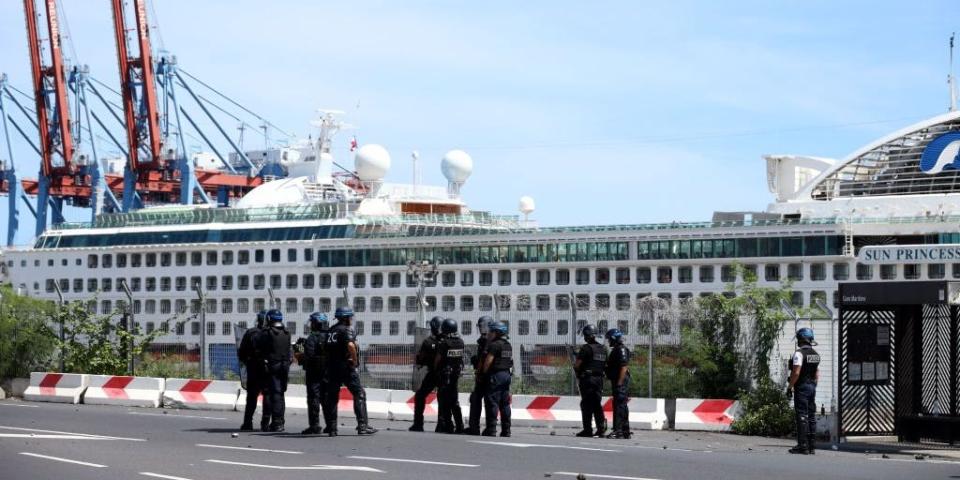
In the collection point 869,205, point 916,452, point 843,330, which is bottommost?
point 916,452

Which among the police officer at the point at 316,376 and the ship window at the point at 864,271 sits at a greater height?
the ship window at the point at 864,271

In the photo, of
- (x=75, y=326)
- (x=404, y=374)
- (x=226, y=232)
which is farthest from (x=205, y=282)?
(x=404, y=374)

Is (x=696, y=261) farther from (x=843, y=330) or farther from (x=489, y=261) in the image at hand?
(x=843, y=330)

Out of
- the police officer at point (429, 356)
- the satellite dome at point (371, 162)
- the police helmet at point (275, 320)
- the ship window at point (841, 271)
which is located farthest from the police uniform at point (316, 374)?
the satellite dome at point (371, 162)

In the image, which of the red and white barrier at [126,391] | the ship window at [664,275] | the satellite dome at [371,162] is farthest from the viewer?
the satellite dome at [371,162]

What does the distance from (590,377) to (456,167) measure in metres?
54.4

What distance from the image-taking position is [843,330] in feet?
65.8

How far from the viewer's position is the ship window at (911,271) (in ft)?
178

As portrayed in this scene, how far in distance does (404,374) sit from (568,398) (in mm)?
4705

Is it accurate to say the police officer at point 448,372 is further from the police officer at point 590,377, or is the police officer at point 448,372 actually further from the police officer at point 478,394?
the police officer at point 590,377

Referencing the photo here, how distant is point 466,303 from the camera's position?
6569 centimetres

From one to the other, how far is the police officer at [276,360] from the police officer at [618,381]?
4255mm

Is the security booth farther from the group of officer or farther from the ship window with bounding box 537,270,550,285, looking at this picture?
the ship window with bounding box 537,270,550,285

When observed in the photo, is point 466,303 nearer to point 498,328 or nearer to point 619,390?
point 619,390
